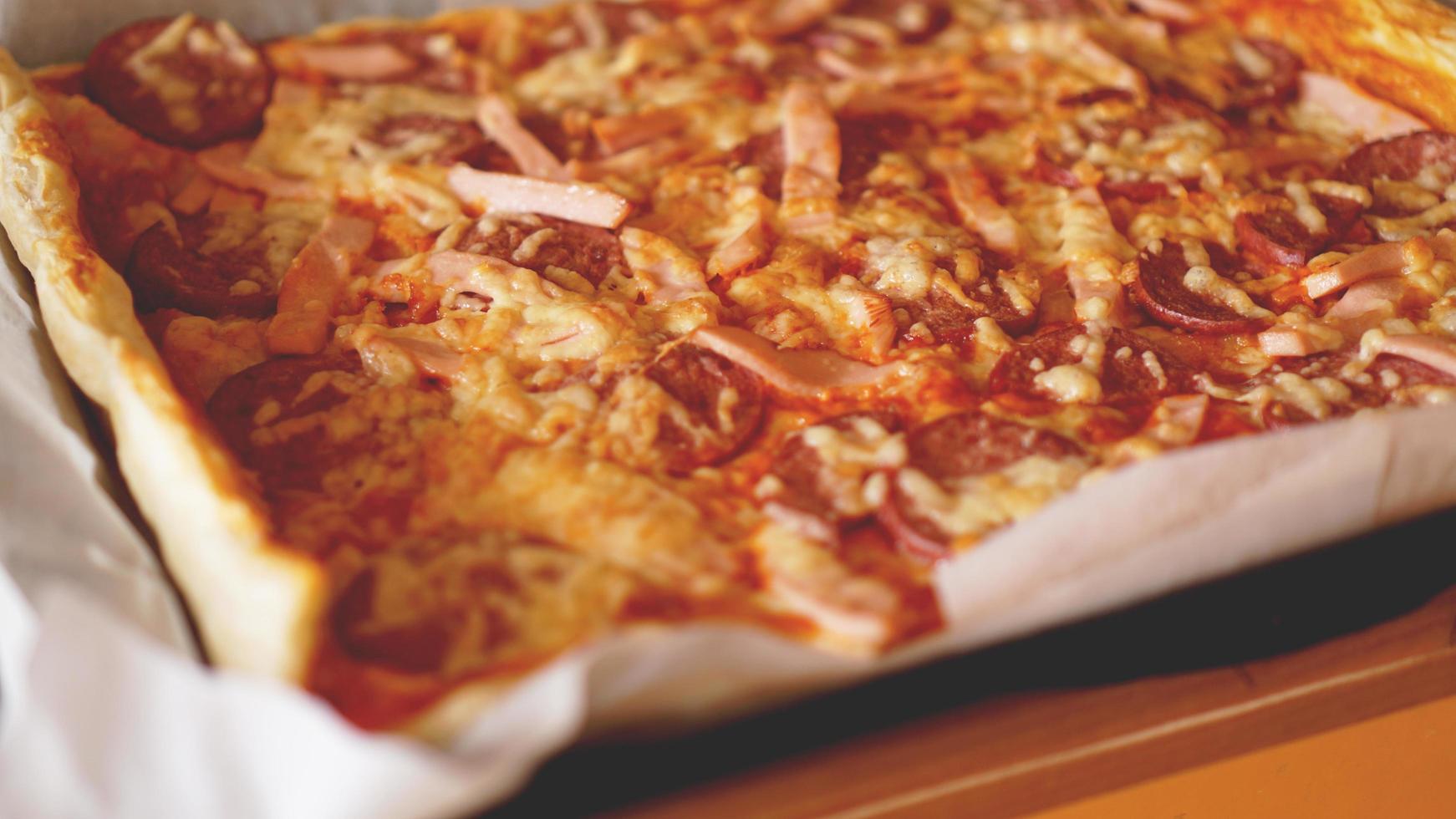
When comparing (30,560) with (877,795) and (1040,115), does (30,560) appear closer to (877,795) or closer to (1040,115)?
(877,795)

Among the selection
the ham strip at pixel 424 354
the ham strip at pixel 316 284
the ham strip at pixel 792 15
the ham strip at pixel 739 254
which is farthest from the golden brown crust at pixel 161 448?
the ham strip at pixel 792 15

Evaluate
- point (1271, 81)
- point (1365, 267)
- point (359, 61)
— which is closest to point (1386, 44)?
point (1271, 81)

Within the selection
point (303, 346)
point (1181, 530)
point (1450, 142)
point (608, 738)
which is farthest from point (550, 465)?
point (1450, 142)

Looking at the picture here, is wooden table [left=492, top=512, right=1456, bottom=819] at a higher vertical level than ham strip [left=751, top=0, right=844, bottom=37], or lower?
lower

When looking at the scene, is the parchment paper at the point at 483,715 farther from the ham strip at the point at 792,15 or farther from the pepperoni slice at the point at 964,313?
the ham strip at the point at 792,15

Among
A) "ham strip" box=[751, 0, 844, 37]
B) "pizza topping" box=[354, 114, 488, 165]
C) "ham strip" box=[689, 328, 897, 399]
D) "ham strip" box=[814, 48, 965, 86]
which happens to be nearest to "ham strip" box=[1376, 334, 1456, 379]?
"ham strip" box=[689, 328, 897, 399]

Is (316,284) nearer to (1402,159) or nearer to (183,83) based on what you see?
(183,83)

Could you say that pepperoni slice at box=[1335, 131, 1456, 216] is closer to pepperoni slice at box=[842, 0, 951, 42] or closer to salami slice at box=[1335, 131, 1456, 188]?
salami slice at box=[1335, 131, 1456, 188]
